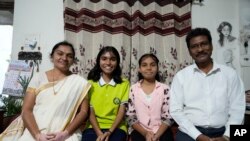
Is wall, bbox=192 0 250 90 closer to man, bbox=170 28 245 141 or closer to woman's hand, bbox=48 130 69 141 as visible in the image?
man, bbox=170 28 245 141

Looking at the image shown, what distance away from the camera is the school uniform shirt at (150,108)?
6.25 ft

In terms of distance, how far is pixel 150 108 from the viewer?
6.29 ft

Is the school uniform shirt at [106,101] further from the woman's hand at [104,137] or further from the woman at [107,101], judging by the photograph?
the woman's hand at [104,137]

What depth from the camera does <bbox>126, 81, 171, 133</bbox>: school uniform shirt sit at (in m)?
1.91

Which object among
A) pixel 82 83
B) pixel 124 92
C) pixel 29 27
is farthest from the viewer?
pixel 29 27

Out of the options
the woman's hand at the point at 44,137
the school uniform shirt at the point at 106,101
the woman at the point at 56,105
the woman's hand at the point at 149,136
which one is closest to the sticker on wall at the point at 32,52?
the woman at the point at 56,105

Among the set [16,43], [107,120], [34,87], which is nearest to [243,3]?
[107,120]

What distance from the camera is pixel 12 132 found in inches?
68.3

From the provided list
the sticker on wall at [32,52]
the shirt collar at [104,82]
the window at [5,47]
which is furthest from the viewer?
the window at [5,47]

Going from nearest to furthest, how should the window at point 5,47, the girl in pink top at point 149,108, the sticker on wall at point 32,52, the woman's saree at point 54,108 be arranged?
1. the woman's saree at point 54,108
2. the girl in pink top at point 149,108
3. the sticker on wall at point 32,52
4. the window at point 5,47

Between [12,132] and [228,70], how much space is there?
1624 mm

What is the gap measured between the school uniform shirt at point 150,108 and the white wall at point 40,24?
1.09 metres

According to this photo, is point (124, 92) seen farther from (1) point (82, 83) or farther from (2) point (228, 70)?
(2) point (228, 70)

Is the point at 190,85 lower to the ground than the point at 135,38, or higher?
lower
